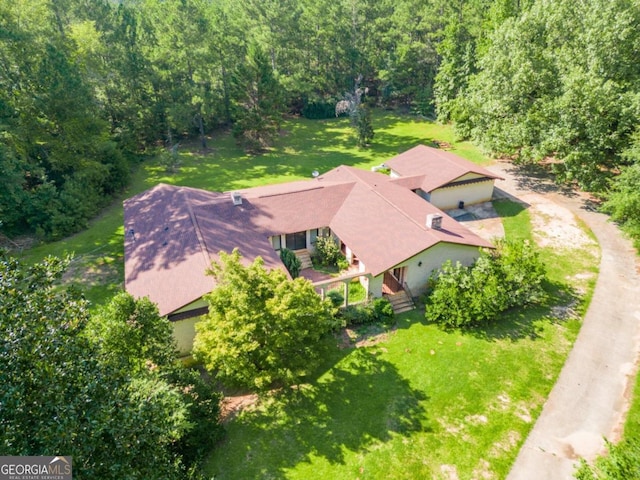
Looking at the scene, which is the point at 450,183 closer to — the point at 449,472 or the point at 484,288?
the point at 484,288

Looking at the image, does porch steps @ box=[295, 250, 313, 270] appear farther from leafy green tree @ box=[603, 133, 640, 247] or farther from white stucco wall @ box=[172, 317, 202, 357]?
leafy green tree @ box=[603, 133, 640, 247]

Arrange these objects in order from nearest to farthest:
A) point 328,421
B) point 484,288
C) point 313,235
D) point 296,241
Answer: point 328,421 → point 484,288 → point 296,241 → point 313,235

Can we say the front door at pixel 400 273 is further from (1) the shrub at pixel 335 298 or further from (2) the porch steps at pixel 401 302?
(1) the shrub at pixel 335 298

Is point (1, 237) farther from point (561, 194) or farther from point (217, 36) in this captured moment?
point (561, 194)

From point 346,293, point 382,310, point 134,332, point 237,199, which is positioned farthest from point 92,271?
point 382,310

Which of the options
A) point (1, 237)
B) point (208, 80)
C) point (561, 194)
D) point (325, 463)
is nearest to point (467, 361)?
point (325, 463)

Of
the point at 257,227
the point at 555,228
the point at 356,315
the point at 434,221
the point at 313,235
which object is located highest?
the point at 434,221

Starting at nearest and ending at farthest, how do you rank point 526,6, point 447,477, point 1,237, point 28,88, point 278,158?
1. point 447,477
2. point 1,237
3. point 28,88
4. point 526,6
5. point 278,158
